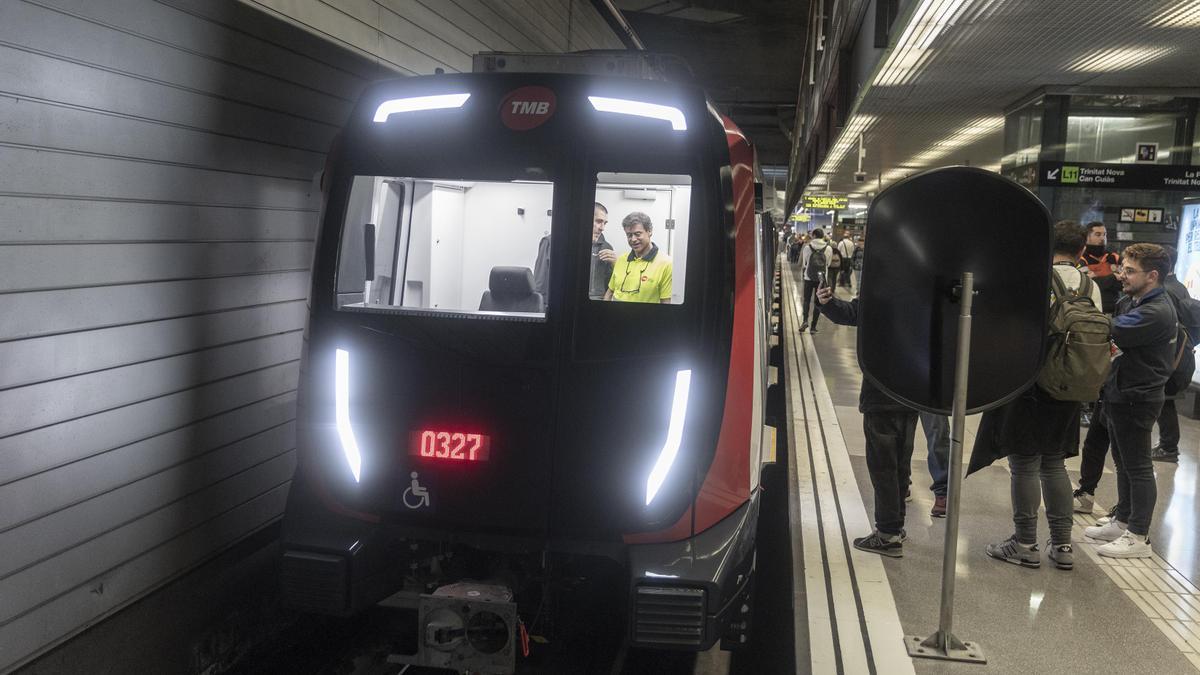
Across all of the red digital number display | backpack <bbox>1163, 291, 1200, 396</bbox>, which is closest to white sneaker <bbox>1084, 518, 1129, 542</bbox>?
backpack <bbox>1163, 291, 1200, 396</bbox>

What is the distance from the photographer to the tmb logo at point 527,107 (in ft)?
12.2

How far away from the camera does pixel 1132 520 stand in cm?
534

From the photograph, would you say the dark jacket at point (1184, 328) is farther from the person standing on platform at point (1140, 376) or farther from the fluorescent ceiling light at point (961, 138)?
the fluorescent ceiling light at point (961, 138)

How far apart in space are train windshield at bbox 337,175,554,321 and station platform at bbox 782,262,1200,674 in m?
2.05

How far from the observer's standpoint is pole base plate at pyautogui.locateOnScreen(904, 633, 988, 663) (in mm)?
3881

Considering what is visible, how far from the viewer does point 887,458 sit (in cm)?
515

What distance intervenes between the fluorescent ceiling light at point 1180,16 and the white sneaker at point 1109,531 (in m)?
3.81

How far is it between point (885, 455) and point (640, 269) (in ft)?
6.88

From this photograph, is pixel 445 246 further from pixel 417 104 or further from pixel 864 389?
pixel 864 389

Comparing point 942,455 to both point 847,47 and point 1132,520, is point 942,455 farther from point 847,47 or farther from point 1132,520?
point 847,47

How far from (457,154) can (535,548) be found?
1.61 meters

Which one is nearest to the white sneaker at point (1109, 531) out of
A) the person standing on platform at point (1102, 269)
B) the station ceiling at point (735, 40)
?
the person standing on platform at point (1102, 269)

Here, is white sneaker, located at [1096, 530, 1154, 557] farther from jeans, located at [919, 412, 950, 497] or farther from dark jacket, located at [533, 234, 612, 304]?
dark jacket, located at [533, 234, 612, 304]

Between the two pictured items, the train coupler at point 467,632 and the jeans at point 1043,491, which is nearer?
the train coupler at point 467,632
